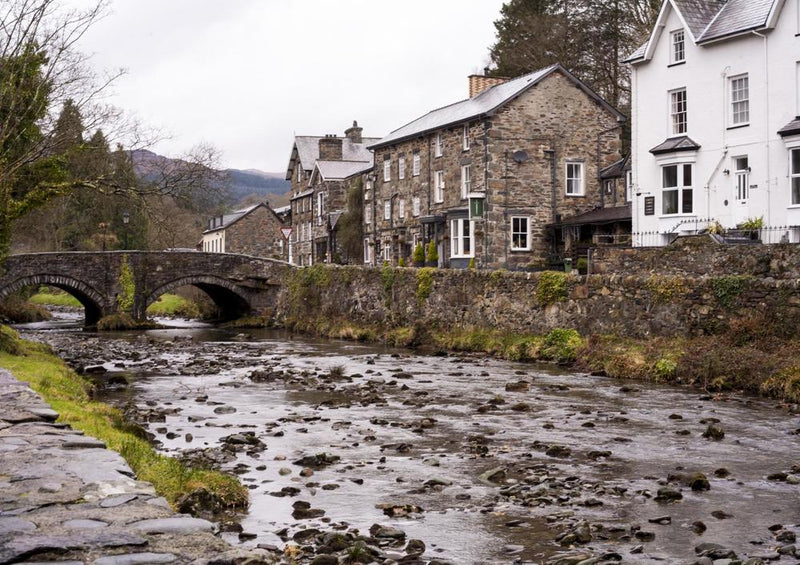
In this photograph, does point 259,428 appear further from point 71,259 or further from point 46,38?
point 71,259

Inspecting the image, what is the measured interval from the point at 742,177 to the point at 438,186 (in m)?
17.8

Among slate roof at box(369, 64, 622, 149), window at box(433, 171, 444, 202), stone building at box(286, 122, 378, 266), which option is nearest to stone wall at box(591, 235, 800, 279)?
slate roof at box(369, 64, 622, 149)

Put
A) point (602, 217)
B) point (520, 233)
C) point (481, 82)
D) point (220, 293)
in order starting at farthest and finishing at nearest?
point (220, 293) < point (481, 82) < point (520, 233) < point (602, 217)

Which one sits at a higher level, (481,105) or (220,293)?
(481,105)

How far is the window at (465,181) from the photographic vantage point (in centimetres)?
4362

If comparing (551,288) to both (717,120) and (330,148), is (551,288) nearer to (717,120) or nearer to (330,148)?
(717,120)

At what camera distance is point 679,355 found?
22844 mm

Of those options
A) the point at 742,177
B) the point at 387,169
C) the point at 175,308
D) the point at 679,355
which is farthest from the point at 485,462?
the point at 175,308

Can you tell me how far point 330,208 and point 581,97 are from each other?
23826mm

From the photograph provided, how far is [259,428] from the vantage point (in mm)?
15414

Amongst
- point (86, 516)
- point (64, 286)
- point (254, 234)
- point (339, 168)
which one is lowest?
point (86, 516)

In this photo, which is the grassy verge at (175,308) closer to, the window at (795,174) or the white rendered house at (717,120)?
the white rendered house at (717,120)

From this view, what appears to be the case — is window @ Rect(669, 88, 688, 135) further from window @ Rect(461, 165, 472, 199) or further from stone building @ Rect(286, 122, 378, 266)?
stone building @ Rect(286, 122, 378, 266)

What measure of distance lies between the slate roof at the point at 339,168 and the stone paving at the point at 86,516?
→ 55170 millimetres
